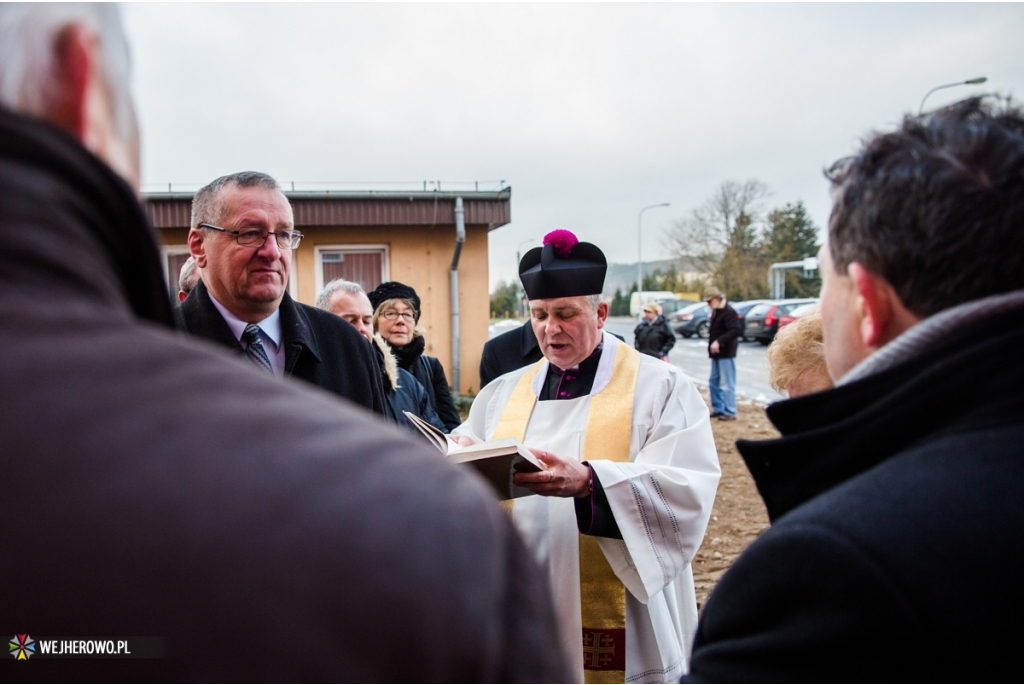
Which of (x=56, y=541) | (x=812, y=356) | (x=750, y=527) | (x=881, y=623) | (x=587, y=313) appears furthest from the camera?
(x=750, y=527)

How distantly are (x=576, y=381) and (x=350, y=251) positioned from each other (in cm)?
873

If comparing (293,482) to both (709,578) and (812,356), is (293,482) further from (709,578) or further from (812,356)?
(709,578)

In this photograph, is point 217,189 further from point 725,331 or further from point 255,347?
point 725,331

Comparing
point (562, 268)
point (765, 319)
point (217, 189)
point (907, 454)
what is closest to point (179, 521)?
point (907, 454)

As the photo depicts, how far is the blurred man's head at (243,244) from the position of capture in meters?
2.46

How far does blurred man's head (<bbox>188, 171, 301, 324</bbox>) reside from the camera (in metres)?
2.46

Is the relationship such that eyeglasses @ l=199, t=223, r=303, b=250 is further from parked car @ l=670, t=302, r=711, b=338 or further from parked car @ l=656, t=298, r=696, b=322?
parked car @ l=656, t=298, r=696, b=322

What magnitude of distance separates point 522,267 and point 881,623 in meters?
2.63

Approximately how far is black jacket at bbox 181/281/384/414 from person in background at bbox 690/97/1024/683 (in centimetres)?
172

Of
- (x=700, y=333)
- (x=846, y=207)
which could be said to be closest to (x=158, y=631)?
(x=846, y=207)

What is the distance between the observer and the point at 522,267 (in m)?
3.39

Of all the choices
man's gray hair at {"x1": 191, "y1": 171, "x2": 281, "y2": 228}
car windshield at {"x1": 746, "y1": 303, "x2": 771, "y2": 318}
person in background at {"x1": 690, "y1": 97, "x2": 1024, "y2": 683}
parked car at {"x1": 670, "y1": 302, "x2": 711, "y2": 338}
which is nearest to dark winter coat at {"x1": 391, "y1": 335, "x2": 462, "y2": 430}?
man's gray hair at {"x1": 191, "y1": 171, "x2": 281, "y2": 228}

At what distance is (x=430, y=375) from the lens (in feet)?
17.3

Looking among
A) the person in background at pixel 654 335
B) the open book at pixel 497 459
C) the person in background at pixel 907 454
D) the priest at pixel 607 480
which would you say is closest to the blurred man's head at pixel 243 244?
the open book at pixel 497 459
